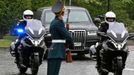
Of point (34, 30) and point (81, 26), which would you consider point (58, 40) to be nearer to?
point (34, 30)

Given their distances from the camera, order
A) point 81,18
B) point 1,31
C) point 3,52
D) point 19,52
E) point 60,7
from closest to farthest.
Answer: point 60,7, point 19,52, point 81,18, point 3,52, point 1,31

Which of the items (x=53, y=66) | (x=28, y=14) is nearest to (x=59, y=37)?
(x=53, y=66)

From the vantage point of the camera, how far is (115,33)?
1346 cm

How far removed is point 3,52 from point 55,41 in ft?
43.3

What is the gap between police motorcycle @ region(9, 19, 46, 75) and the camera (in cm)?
1434

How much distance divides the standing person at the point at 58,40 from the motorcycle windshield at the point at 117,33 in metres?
2.66

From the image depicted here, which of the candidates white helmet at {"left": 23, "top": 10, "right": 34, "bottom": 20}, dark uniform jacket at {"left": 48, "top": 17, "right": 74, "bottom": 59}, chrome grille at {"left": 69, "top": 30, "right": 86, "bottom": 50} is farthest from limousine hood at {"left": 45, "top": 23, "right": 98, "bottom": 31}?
dark uniform jacket at {"left": 48, "top": 17, "right": 74, "bottom": 59}

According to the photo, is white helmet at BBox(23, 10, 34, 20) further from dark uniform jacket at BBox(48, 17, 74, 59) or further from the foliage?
the foliage

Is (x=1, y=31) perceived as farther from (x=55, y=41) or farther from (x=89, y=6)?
(x=55, y=41)

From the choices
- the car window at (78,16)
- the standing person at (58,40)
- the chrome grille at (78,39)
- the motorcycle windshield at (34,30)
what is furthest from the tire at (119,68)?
the car window at (78,16)

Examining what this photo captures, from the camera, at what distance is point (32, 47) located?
14531mm

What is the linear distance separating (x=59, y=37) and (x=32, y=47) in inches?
146

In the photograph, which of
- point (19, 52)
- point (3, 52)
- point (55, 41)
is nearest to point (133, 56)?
point (3, 52)

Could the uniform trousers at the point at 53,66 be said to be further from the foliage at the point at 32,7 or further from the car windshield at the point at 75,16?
the foliage at the point at 32,7
